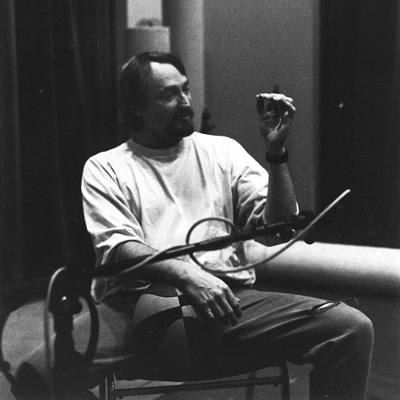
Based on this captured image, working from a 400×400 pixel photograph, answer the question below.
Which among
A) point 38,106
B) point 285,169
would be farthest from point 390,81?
point 38,106

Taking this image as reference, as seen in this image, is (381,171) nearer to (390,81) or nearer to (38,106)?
(390,81)

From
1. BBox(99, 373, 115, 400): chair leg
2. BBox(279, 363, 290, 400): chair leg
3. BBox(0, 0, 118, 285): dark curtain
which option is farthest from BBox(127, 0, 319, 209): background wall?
BBox(99, 373, 115, 400): chair leg

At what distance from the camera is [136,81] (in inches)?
39.5

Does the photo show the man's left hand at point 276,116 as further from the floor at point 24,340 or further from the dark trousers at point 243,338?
the floor at point 24,340

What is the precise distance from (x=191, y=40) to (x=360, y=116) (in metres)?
0.29

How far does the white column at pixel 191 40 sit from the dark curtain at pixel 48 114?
9 centimetres

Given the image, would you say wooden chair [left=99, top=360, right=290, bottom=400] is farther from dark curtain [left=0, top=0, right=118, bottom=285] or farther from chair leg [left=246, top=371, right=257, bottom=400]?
dark curtain [left=0, top=0, right=118, bottom=285]

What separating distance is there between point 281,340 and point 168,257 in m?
0.26

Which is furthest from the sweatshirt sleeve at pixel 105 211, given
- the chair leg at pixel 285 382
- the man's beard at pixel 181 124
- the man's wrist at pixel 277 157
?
the chair leg at pixel 285 382

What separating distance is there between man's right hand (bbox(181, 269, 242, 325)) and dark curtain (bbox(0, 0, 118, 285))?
0.51 ft

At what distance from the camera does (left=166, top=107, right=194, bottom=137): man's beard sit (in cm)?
99

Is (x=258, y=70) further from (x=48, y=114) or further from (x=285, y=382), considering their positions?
(x=285, y=382)

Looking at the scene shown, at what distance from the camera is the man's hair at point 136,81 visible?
3.26 feet

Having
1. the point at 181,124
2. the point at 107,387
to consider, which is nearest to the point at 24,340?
the point at 107,387
